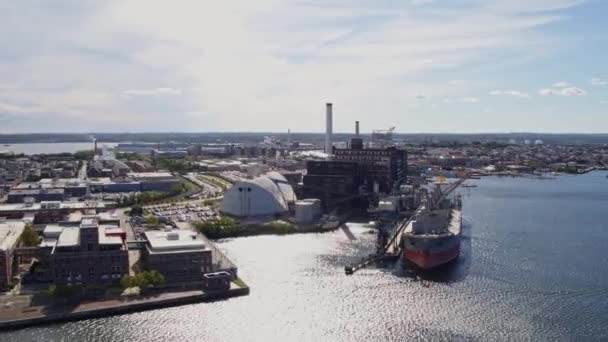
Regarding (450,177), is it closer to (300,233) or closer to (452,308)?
(300,233)

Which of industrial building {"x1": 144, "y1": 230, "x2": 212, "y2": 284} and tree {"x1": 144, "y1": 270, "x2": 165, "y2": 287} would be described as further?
industrial building {"x1": 144, "y1": 230, "x2": 212, "y2": 284}

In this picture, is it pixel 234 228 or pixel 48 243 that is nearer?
pixel 48 243

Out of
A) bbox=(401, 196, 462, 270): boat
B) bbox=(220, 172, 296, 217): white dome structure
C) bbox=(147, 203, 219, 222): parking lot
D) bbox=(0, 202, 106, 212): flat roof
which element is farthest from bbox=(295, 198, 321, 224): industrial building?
bbox=(0, 202, 106, 212): flat roof

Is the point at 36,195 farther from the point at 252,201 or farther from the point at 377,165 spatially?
the point at 377,165

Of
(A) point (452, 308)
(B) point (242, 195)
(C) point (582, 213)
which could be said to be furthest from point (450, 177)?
(A) point (452, 308)

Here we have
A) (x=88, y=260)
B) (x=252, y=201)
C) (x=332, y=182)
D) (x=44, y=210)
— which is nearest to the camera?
(x=88, y=260)

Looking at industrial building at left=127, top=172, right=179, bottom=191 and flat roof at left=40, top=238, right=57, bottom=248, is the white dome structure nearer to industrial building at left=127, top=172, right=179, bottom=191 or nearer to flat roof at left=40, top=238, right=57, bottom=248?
flat roof at left=40, top=238, right=57, bottom=248

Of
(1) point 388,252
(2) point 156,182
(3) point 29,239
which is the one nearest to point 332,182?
(1) point 388,252
